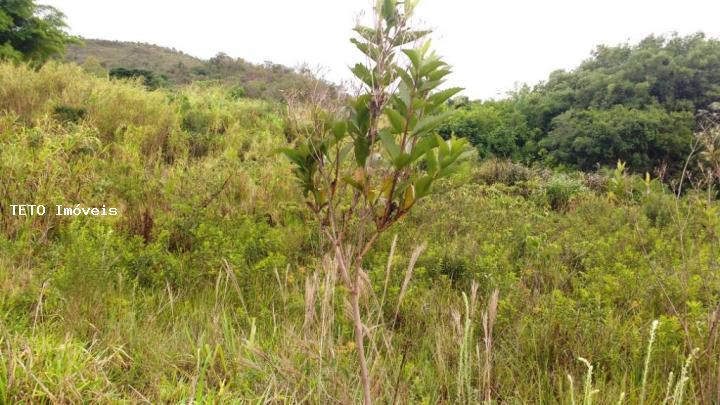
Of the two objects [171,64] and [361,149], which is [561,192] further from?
[171,64]

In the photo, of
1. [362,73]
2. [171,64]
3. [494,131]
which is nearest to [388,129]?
[362,73]

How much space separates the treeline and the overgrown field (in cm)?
442

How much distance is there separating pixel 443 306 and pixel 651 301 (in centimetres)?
128

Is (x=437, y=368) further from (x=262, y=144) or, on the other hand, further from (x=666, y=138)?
(x=666, y=138)

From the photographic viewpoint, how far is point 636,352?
2285 mm

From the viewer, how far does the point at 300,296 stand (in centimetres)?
277

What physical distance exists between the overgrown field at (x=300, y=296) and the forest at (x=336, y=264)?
2 centimetres

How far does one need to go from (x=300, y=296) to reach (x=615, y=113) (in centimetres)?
935

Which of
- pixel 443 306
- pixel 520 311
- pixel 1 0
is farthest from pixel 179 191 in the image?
pixel 1 0

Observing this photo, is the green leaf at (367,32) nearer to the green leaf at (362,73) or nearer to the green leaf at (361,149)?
the green leaf at (362,73)

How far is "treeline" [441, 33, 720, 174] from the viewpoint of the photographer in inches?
380

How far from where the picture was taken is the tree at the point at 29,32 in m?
10.3

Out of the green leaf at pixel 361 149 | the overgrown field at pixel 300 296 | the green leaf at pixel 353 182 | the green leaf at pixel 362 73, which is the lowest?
the overgrown field at pixel 300 296

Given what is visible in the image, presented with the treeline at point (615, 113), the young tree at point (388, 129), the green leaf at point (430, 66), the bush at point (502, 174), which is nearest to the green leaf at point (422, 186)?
the young tree at point (388, 129)
